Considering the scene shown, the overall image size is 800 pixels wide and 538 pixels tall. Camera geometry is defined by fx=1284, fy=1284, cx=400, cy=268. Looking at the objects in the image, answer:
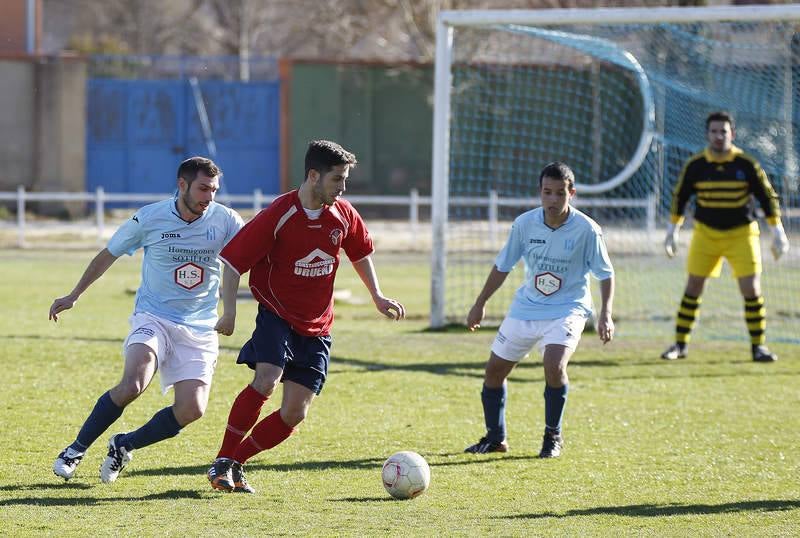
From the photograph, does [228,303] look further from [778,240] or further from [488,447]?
[778,240]

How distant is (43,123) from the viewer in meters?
30.4

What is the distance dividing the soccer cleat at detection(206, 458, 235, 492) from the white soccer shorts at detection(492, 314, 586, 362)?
1976 millimetres

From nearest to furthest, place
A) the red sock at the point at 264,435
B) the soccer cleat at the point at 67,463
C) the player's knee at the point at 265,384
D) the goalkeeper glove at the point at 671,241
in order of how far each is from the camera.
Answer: the player's knee at the point at 265,384 → the soccer cleat at the point at 67,463 → the red sock at the point at 264,435 → the goalkeeper glove at the point at 671,241

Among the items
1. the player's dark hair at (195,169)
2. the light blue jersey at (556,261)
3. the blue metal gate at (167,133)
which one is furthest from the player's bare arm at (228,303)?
the blue metal gate at (167,133)

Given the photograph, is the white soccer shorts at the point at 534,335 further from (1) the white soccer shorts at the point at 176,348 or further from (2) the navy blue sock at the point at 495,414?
(1) the white soccer shorts at the point at 176,348

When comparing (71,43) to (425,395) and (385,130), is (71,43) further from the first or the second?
(425,395)

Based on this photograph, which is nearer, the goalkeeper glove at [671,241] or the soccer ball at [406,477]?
the soccer ball at [406,477]

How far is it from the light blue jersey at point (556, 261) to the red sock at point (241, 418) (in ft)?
6.15

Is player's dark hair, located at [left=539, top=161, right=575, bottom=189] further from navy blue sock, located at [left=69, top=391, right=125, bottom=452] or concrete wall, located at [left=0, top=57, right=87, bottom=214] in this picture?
concrete wall, located at [left=0, top=57, right=87, bottom=214]

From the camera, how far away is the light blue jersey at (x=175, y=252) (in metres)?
Answer: 6.50

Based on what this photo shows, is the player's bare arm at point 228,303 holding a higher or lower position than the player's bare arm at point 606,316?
higher

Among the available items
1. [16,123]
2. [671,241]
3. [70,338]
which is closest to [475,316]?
[671,241]

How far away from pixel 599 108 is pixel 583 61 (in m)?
2.63

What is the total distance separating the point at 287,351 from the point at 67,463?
1.22 metres
